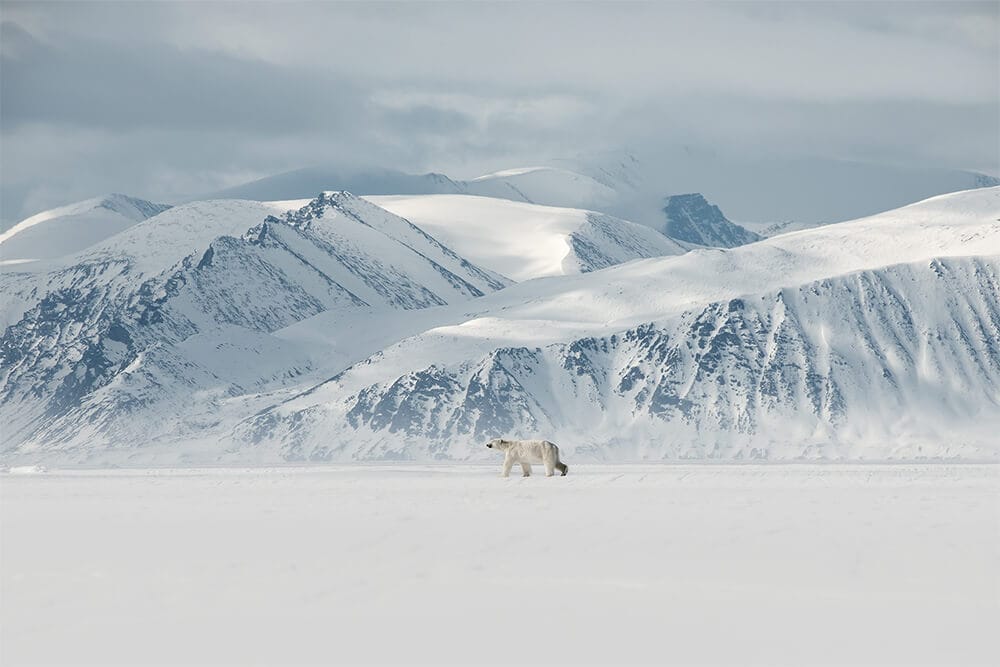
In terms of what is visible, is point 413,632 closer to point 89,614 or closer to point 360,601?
point 360,601

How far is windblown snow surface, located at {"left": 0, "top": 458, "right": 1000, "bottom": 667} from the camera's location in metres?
31.2

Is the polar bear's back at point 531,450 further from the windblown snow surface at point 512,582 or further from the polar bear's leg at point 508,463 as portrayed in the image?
the windblown snow surface at point 512,582

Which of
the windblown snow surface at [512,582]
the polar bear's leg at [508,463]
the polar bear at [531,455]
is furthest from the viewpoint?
the polar bear's leg at [508,463]

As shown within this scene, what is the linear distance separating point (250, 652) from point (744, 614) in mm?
10575

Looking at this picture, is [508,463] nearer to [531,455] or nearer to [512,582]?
[531,455]

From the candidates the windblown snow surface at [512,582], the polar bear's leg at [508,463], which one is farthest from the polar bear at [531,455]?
the windblown snow surface at [512,582]

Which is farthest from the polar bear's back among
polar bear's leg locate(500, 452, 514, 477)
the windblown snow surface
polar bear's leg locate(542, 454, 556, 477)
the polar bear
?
the windblown snow surface

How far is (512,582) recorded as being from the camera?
36.8m

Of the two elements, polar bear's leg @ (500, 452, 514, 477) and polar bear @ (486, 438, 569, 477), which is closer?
polar bear @ (486, 438, 569, 477)

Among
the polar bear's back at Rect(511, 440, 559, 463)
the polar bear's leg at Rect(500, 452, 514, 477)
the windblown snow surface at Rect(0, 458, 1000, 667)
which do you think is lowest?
the windblown snow surface at Rect(0, 458, 1000, 667)

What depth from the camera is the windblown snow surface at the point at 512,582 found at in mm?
31203

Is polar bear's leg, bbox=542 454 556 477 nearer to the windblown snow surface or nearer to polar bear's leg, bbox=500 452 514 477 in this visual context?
polar bear's leg, bbox=500 452 514 477

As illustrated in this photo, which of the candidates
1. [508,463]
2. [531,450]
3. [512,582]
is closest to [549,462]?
[531,450]

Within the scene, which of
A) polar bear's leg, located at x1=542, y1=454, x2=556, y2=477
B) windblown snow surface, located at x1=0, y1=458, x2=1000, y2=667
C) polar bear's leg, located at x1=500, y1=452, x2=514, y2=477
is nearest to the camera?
windblown snow surface, located at x1=0, y1=458, x2=1000, y2=667
